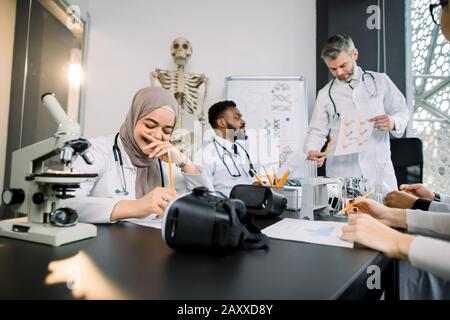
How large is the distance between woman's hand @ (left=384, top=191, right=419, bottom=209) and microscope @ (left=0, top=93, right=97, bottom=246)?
3.50 ft

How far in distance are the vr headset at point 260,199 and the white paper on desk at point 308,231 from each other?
0.06 metres

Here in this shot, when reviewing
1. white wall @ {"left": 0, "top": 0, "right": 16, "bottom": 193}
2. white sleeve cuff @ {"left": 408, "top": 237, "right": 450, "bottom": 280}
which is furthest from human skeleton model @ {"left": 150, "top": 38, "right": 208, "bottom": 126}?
white sleeve cuff @ {"left": 408, "top": 237, "right": 450, "bottom": 280}

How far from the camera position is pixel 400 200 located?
1.14m

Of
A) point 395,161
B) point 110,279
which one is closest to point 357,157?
point 395,161

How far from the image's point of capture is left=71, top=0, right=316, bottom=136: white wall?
3068 millimetres

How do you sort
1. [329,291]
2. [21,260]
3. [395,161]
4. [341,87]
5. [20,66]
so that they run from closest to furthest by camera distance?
[329,291] < [21,260] < [395,161] < [341,87] < [20,66]

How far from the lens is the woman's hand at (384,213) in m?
0.92

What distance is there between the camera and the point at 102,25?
3.34 metres

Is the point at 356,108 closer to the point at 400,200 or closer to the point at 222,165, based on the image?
the point at 222,165

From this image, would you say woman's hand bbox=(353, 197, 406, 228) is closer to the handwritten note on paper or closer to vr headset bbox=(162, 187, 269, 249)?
vr headset bbox=(162, 187, 269, 249)

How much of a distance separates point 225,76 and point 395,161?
1.85 metres

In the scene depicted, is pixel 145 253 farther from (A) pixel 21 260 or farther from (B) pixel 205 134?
(B) pixel 205 134

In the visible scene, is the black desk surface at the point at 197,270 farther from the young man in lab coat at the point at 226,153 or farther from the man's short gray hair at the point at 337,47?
the man's short gray hair at the point at 337,47

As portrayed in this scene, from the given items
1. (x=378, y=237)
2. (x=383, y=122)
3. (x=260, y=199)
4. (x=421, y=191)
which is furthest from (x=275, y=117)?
(x=378, y=237)
